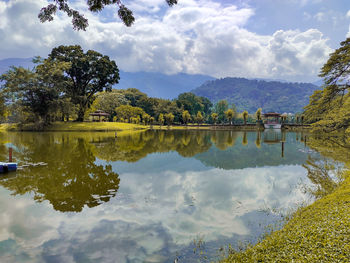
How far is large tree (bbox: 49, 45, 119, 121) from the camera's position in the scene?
187 feet

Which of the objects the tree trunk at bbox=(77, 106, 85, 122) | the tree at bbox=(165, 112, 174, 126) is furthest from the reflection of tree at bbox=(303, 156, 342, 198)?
the tree at bbox=(165, 112, 174, 126)

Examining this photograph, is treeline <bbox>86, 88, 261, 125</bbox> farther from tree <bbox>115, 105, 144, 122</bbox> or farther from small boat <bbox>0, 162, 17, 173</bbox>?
small boat <bbox>0, 162, 17, 173</bbox>

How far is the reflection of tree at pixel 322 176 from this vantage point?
11469mm

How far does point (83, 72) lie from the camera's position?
2307 inches

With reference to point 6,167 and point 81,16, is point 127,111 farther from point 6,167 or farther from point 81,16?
point 81,16

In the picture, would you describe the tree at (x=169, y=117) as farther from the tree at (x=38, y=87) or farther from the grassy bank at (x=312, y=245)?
the grassy bank at (x=312, y=245)

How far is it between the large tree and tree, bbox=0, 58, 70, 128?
3179mm

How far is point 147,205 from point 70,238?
138 inches

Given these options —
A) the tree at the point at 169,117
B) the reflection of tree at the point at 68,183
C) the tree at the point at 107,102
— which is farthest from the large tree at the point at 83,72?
the reflection of tree at the point at 68,183

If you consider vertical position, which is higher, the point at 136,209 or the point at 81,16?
the point at 81,16

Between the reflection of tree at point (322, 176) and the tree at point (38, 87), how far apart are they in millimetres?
52190

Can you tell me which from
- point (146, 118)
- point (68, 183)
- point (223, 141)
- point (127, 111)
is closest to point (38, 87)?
point (127, 111)

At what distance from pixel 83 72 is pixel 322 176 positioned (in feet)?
191

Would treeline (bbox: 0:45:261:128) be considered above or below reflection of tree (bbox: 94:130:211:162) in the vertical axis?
above
